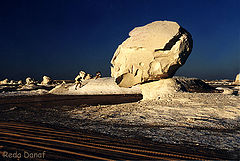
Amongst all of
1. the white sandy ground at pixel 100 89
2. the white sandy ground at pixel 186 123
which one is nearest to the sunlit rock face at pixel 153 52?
the white sandy ground at pixel 186 123

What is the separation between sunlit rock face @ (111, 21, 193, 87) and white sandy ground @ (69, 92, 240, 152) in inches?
65.5

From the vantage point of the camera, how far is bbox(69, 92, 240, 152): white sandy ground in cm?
371

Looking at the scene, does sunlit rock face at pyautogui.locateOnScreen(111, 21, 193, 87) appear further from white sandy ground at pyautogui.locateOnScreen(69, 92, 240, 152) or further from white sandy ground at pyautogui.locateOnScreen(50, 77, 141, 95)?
white sandy ground at pyautogui.locateOnScreen(50, 77, 141, 95)

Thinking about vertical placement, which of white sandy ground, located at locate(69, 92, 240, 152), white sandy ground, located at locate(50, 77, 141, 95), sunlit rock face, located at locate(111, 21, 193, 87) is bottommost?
white sandy ground, located at locate(50, 77, 141, 95)

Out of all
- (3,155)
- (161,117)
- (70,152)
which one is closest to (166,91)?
(161,117)

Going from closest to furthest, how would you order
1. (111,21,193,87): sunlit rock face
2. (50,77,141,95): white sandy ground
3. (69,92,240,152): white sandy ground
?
(69,92,240,152): white sandy ground
(111,21,193,87): sunlit rock face
(50,77,141,95): white sandy ground

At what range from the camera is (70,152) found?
2.75 metres

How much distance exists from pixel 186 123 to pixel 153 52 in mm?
4620

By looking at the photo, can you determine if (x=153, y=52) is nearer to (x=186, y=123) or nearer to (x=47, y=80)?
(x=186, y=123)

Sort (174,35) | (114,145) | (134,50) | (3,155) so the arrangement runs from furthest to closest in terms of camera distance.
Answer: (134,50) < (174,35) < (114,145) < (3,155)

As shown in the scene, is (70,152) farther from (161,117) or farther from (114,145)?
(161,117)

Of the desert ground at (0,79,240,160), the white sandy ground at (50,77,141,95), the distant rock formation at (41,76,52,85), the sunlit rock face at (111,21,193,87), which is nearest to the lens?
the desert ground at (0,79,240,160)

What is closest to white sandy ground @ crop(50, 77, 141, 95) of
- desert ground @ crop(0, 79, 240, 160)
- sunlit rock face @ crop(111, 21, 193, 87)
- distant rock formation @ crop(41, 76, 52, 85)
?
sunlit rock face @ crop(111, 21, 193, 87)

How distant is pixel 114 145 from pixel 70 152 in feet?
2.59
